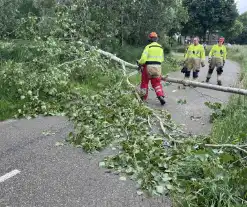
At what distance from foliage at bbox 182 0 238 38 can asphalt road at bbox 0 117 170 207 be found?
A: 136 ft

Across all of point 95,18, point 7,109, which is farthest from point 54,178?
point 95,18

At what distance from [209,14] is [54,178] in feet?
A: 143

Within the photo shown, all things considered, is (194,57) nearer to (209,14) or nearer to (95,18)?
(95,18)

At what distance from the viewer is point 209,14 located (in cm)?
4388

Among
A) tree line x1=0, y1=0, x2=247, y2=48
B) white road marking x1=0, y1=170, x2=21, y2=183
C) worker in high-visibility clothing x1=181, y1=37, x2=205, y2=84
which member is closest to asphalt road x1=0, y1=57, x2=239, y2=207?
white road marking x1=0, y1=170, x2=21, y2=183

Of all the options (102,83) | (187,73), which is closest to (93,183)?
(102,83)

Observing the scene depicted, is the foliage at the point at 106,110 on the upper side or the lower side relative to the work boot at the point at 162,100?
upper

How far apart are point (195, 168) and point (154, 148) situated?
0.93 meters

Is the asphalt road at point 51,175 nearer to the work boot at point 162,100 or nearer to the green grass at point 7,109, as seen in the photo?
the green grass at point 7,109

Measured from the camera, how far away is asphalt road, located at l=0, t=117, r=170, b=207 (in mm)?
4016

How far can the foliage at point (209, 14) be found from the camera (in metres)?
43.6

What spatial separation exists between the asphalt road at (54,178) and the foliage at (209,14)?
41.4 m

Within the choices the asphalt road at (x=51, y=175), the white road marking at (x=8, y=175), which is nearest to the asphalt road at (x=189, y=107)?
the asphalt road at (x=51, y=175)

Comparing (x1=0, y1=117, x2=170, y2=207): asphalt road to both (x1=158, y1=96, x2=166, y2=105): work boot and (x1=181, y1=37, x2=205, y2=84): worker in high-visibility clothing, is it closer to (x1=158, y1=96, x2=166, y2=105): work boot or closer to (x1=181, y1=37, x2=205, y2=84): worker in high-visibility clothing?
(x1=158, y1=96, x2=166, y2=105): work boot
